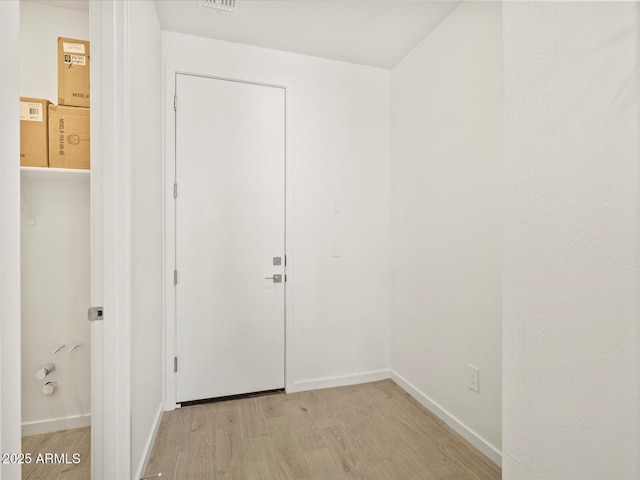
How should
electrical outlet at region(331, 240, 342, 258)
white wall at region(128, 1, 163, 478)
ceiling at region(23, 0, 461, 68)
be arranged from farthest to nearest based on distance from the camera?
1. electrical outlet at region(331, 240, 342, 258)
2. ceiling at region(23, 0, 461, 68)
3. white wall at region(128, 1, 163, 478)

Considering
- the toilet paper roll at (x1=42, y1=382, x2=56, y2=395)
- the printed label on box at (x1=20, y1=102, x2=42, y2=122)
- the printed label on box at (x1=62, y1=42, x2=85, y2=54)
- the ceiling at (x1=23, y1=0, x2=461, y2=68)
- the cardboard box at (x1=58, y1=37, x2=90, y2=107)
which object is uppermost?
the ceiling at (x1=23, y1=0, x2=461, y2=68)

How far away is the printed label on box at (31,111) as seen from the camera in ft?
5.34

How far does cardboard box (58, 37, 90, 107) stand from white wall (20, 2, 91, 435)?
52 centimetres

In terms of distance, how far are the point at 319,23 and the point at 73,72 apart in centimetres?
146

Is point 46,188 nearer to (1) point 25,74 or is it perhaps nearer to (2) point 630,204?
(1) point 25,74

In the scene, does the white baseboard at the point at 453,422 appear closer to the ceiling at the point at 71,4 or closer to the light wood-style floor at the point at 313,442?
the light wood-style floor at the point at 313,442

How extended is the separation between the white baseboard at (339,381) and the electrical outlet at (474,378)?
952 millimetres

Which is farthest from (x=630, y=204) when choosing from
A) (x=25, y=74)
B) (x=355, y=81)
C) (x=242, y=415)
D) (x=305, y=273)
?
(x=25, y=74)

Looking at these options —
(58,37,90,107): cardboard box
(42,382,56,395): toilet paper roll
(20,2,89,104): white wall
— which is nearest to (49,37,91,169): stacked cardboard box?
(58,37,90,107): cardboard box

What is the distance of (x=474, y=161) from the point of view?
1928 mm

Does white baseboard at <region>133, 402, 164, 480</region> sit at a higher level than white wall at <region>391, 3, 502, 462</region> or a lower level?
lower

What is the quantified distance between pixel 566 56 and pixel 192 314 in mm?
2358

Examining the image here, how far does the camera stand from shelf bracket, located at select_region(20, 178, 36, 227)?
193cm

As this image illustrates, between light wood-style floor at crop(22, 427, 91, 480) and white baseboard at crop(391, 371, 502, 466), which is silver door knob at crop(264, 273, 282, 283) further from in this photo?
light wood-style floor at crop(22, 427, 91, 480)
